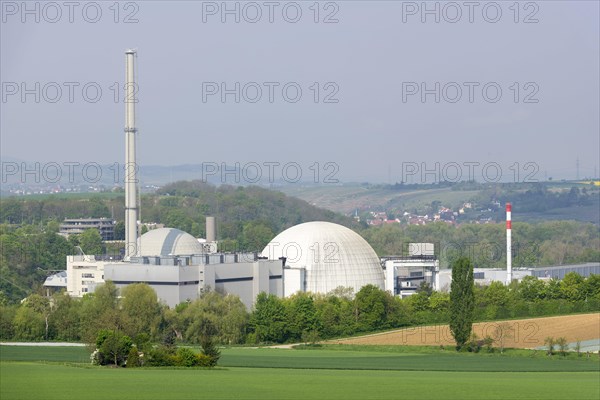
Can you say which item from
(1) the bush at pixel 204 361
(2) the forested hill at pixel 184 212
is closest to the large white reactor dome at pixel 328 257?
(1) the bush at pixel 204 361

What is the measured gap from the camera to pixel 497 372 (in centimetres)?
5803

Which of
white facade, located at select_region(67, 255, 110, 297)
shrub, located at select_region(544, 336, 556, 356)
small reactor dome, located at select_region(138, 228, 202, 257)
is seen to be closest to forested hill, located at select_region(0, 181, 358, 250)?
small reactor dome, located at select_region(138, 228, 202, 257)

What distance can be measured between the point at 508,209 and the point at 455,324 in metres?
37.6

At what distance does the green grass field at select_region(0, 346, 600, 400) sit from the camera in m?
46.1

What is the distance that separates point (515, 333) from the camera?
76312 millimetres

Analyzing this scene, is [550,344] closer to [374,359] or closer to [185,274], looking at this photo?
[374,359]

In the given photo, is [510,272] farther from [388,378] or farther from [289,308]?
[388,378]

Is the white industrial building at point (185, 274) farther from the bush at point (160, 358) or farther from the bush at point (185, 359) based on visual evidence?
the bush at point (160, 358)

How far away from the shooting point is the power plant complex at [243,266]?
87750 mm

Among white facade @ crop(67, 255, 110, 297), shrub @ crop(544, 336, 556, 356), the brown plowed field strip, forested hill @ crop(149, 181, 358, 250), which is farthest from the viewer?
forested hill @ crop(149, 181, 358, 250)

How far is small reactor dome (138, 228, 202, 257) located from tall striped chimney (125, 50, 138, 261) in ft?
10.8

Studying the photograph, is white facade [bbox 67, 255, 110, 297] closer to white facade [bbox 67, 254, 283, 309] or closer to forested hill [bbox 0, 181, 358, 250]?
white facade [bbox 67, 254, 283, 309]

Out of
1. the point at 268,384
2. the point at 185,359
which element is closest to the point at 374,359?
the point at 185,359

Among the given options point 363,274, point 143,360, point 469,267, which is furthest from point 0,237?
point 143,360
